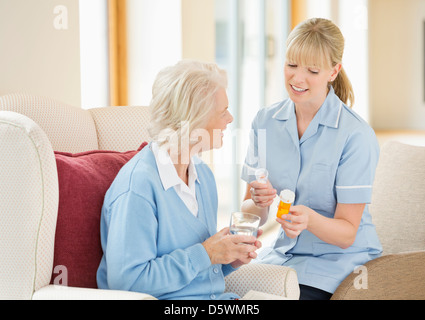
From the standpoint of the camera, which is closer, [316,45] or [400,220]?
[316,45]

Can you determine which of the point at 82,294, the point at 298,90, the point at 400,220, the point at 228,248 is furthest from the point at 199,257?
the point at 400,220

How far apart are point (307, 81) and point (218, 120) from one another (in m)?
0.46

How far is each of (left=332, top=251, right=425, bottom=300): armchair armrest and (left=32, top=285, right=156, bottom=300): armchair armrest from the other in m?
0.76

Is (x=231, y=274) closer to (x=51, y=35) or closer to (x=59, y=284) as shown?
(x=59, y=284)

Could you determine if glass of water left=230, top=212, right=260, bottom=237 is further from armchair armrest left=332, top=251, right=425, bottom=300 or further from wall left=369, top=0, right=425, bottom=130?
wall left=369, top=0, right=425, bottom=130

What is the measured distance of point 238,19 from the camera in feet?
14.1

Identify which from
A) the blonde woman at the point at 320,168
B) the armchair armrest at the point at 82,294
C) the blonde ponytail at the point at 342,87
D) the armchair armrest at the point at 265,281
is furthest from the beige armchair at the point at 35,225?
the blonde ponytail at the point at 342,87

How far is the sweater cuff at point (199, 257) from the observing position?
4.92 feet

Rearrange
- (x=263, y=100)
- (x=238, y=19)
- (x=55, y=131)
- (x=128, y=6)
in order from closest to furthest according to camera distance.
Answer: (x=55, y=131)
(x=128, y=6)
(x=238, y=19)
(x=263, y=100)

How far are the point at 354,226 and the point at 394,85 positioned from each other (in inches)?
281

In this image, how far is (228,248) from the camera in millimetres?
1519

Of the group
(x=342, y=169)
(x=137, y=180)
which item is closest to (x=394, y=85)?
(x=342, y=169)

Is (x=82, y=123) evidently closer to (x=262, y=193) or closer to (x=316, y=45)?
(x=262, y=193)

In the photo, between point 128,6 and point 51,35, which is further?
point 128,6
